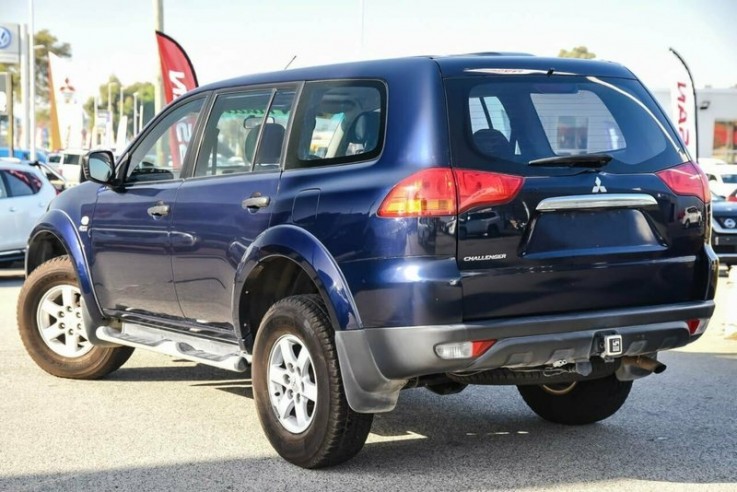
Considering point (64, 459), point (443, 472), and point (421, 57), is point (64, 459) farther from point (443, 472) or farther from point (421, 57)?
point (421, 57)

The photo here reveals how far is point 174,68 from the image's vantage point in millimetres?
18953

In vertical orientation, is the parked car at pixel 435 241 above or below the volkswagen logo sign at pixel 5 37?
above

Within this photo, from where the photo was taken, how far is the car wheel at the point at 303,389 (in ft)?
16.2

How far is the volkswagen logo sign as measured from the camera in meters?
33.1

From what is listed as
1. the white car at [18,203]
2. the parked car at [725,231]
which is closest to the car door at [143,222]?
the white car at [18,203]

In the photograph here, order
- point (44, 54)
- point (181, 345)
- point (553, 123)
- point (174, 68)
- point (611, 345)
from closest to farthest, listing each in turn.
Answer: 1. point (611, 345)
2. point (553, 123)
3. point (181, 345)
4. point (174, 68)
5. point (44, 54)

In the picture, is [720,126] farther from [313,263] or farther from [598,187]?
[313,263]

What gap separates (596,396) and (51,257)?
13.0 feet

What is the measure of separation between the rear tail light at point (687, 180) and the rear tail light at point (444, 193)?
87cm

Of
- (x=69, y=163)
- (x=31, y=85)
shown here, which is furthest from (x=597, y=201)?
(x=69, y=163)

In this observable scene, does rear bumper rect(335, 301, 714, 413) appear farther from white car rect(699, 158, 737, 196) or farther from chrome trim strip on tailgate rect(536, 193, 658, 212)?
white car rect(699, 158, 737, 196)

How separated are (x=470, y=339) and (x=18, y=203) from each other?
467 inches

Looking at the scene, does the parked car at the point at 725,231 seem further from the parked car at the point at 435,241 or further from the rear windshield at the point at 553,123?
the rear windshield at the point at 553,123

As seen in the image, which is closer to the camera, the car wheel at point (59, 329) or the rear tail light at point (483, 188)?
the rear tail light at point (483, 188)
